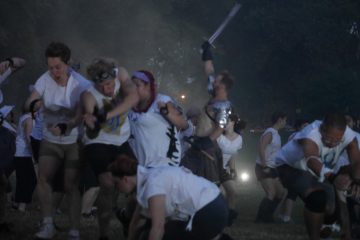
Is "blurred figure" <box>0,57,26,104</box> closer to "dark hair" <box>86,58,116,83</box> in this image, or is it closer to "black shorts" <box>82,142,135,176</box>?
"dark hair" <box>86,58,116,83</box>

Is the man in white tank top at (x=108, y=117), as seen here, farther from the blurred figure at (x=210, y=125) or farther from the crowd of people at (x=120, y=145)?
the blurred figure at (x=210, y=125)

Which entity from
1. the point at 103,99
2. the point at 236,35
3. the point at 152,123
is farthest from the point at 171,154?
A: the point at 236,35

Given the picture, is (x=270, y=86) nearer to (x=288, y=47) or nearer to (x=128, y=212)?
(x=288, y=47)

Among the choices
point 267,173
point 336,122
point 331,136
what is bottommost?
point 331,136

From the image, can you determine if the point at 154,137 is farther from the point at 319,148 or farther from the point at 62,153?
the point at 319,148

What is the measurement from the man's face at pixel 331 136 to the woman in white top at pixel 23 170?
248 inches

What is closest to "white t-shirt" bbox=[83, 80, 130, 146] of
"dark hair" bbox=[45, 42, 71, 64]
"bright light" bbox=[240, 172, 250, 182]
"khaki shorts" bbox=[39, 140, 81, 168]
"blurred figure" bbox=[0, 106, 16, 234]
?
"khaki shorts" bbox=[39, 140, 81, 168]

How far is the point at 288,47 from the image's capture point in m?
45.6

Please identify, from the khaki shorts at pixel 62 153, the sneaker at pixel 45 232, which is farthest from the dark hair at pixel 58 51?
the sneaker at pixel 45 232

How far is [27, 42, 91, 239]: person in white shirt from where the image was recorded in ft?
26.3

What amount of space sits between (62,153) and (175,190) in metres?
2.25

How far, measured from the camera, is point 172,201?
646 cm

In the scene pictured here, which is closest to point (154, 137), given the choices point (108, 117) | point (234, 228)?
point (108, 117)

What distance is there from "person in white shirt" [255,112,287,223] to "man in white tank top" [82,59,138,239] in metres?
5.81
